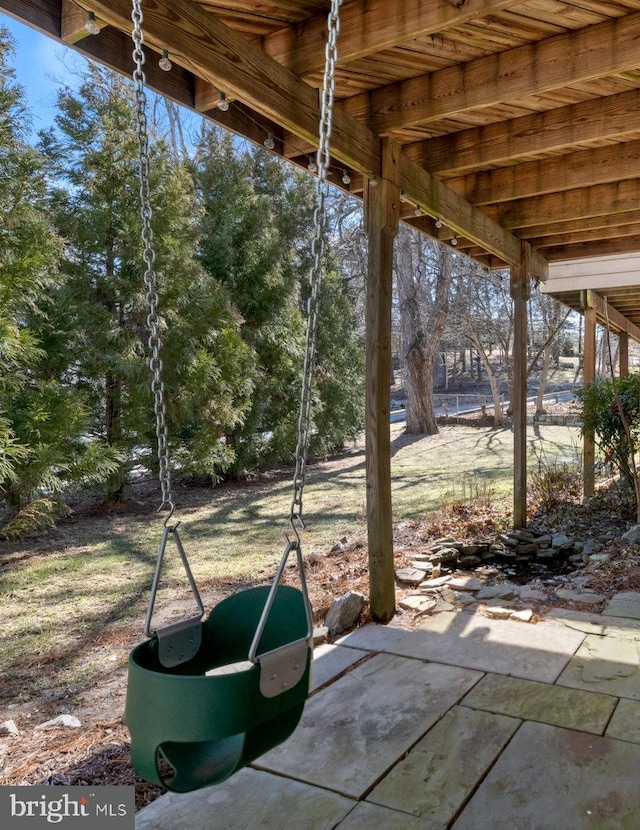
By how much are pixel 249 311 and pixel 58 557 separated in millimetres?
5273

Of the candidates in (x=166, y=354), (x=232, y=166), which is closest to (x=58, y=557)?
(x=166, y=354)

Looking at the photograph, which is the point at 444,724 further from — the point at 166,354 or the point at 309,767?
the point at 166,354

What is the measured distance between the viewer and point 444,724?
6.88 feet

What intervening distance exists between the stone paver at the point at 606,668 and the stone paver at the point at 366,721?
38 centimetres

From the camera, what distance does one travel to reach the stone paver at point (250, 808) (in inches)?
64.2

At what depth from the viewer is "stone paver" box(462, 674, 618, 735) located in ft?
6.88

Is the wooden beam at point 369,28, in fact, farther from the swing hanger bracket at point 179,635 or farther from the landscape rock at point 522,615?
the landscape rock at point 522,615

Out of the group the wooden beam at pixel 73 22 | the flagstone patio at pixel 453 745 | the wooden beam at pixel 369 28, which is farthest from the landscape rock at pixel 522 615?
the wooden beam at pixel 73 22

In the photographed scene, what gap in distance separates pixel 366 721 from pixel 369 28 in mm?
2462

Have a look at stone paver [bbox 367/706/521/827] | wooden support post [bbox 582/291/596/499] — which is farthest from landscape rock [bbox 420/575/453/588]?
wooden support post [bbox 582/291/596/499]

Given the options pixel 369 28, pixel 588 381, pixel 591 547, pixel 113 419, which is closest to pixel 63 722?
pixel 369 28

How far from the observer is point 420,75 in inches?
116

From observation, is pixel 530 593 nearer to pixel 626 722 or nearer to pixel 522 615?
pixel 522 615

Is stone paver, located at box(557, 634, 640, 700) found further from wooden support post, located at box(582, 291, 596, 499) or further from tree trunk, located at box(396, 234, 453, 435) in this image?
tree trunk, located at box(396, 234, 453, 435)
